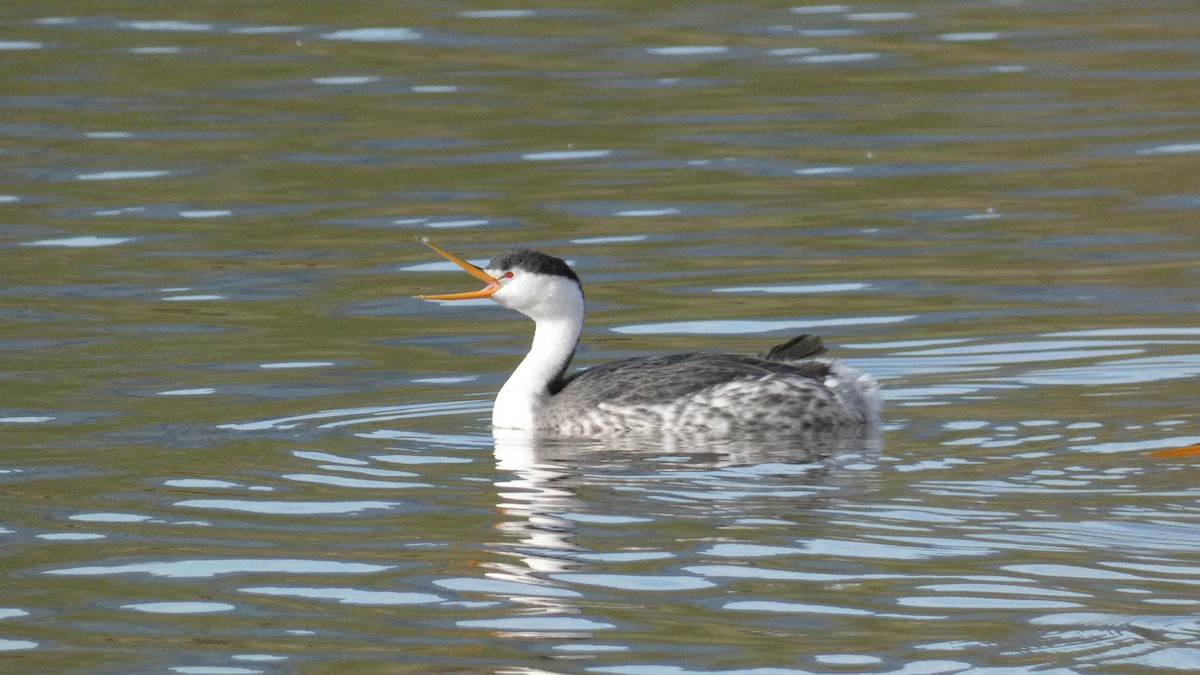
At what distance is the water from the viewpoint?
8273 millimetres

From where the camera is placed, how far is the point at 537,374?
39.1 feet

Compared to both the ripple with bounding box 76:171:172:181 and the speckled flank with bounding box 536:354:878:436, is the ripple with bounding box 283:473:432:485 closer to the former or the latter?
the speckled flank with bounding box 536:354:878:436

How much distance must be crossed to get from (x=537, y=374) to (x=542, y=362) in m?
0.11

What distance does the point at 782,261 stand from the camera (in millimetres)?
15734

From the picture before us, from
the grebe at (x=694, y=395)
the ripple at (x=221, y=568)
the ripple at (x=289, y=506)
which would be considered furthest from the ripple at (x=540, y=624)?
the grebe at (x=694, y=395)

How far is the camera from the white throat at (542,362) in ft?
38.3

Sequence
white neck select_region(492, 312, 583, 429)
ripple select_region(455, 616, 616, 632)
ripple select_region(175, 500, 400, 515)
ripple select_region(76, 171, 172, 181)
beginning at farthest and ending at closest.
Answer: ripple select_region(76, 171, 172, 181), white neck select_region(492, 312, 583, 429), ripple select_region(175, 500, 400, 515), ripple select_region(455, 616, 616, 632)

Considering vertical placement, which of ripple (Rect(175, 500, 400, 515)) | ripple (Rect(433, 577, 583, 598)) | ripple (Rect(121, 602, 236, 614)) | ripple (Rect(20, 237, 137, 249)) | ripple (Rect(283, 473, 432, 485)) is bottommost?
ripple (Rect(121, 602, 236, 614))

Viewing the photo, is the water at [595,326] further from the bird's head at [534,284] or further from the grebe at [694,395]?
the bird's head at [534,284]

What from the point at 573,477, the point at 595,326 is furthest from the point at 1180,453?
the point at 595,326

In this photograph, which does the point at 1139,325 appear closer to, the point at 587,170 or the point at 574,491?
the point at 574,491

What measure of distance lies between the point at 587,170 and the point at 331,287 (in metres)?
3.90

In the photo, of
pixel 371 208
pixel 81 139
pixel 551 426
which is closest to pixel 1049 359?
pixel 551 426

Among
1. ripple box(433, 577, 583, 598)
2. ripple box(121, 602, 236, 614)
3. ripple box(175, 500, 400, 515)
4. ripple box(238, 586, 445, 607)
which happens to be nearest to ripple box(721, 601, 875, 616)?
ripple box(433, 577, 583, 598)
